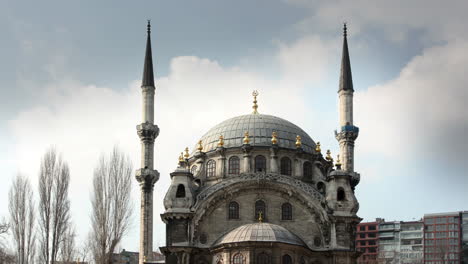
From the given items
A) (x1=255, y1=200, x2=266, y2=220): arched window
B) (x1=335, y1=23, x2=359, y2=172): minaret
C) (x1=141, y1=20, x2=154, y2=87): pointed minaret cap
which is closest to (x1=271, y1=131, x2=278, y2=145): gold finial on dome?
(x1=335, y1=23, x2=359, y2=172): minaret

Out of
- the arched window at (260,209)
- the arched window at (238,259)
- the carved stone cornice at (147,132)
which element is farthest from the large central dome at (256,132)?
the arched window at (238,259)

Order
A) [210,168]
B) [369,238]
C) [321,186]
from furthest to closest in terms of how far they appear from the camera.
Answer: [369,238]
[210,168]
[321,186]

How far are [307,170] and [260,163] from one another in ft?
11.8

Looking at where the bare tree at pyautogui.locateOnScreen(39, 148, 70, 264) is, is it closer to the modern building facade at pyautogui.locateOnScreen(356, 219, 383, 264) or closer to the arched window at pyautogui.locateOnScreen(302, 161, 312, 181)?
the arched window at pyautogui.locateOnScreen(302, 161, 312, 181)

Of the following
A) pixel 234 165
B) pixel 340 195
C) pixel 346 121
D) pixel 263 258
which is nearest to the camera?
pixel 263 258

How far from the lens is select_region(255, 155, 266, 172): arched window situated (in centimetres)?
5079

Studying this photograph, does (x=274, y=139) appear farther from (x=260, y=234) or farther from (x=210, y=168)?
(x=260, y=234)

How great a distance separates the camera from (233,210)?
4756cm

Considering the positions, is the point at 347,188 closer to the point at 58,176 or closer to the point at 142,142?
the point at 142,142

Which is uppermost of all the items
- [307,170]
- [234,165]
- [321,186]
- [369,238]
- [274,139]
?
[274,139]

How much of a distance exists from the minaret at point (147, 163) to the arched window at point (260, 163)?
22.0 feet

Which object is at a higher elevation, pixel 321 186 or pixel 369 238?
pixel 321 186

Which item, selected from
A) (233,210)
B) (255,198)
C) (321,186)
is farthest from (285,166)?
(233,210)

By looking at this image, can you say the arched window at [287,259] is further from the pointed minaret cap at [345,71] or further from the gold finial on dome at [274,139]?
the pointed minaret cap at [345,71]
